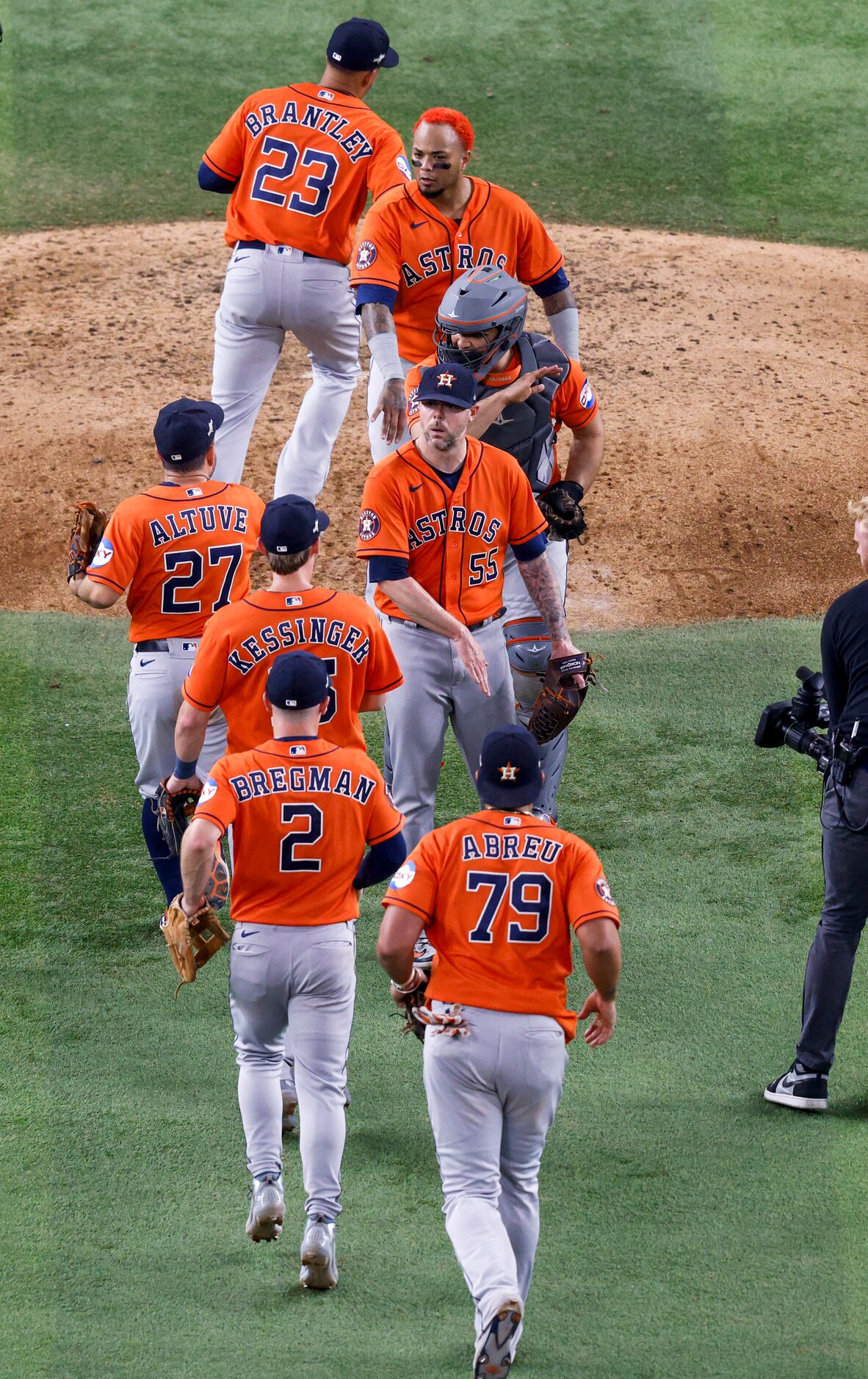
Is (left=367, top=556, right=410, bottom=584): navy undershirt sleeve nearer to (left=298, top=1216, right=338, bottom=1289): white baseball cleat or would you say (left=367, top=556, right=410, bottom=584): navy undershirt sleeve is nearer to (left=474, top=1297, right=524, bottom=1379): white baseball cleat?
(left=298, top=1216, right=338, bottom=1289): white baseball cleat

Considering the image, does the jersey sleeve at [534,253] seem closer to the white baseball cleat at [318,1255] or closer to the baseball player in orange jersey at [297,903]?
the baseball player in orange jersey at [297,903]

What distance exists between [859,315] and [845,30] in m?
5.27

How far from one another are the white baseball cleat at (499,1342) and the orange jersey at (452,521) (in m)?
2.35

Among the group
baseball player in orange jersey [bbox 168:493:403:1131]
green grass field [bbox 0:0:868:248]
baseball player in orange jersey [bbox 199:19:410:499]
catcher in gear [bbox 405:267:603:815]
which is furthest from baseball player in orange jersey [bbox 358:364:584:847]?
green grass field [bbox 0:0:868:248]

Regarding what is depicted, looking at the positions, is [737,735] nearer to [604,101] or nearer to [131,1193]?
[131,1193]

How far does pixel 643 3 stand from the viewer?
14.6 metres

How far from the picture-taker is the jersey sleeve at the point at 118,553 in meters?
4.96

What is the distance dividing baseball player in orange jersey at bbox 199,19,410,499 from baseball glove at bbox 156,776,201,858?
221cm

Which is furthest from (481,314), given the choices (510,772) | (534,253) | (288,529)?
(510,772)

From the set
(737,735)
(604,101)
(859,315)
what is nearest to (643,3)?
(604,101)

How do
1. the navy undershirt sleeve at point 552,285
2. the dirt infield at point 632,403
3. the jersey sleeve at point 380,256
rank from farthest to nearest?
the dirt infield at point 632,403 → the navy undershirt sleeve at point 552,285 → the jersey sleeve at point 380,256

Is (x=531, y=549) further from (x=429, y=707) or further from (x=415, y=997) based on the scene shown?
(x=415, y=997)

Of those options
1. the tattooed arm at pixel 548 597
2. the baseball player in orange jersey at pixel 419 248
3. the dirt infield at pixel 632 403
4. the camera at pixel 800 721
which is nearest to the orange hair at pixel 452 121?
the baseball player in orange jersey at pixel 419 248

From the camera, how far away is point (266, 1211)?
3971mm
